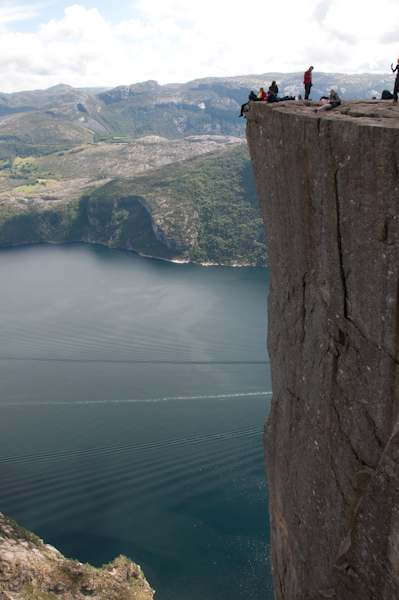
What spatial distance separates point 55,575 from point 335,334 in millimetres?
15614

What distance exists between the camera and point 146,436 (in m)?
22.8

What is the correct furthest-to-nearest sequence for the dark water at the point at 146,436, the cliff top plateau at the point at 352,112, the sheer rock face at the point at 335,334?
the dark water at the point at 146,436 → the cliff top plateau at the point at 352,112 → the sheer rock face at the point at 335,334

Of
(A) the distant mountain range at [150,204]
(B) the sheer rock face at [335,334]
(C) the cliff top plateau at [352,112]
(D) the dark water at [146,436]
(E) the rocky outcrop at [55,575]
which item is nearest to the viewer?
(B) the sheer rock face at [335,334]

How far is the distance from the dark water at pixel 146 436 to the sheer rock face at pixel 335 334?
42.4 ft

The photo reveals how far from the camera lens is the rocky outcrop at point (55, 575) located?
539 inches

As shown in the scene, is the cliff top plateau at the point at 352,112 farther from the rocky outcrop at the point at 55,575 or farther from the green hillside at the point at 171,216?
the green hillside at the point at 171,216

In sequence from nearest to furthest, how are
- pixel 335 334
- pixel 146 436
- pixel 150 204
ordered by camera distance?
1. pixel 335 334
2. pixel 146 436
3. pixel 150 204

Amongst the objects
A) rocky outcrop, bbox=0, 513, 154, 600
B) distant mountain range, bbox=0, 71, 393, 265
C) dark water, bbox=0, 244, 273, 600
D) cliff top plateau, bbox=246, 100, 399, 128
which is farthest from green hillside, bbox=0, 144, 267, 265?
cliff top plateau, bbox=246, 100, 399, 128

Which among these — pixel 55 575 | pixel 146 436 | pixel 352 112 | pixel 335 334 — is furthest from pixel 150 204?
pixel 335 334

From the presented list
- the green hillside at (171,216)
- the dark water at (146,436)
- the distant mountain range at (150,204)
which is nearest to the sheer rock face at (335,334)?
the dark water at (146,436)

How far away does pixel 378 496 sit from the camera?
3592 millimetres

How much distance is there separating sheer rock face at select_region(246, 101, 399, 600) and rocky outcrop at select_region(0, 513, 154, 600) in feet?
38.1

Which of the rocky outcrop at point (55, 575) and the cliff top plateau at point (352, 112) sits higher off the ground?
the cliff top plateau at point (352, 112)

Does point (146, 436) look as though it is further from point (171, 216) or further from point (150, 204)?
point (150, 204)
